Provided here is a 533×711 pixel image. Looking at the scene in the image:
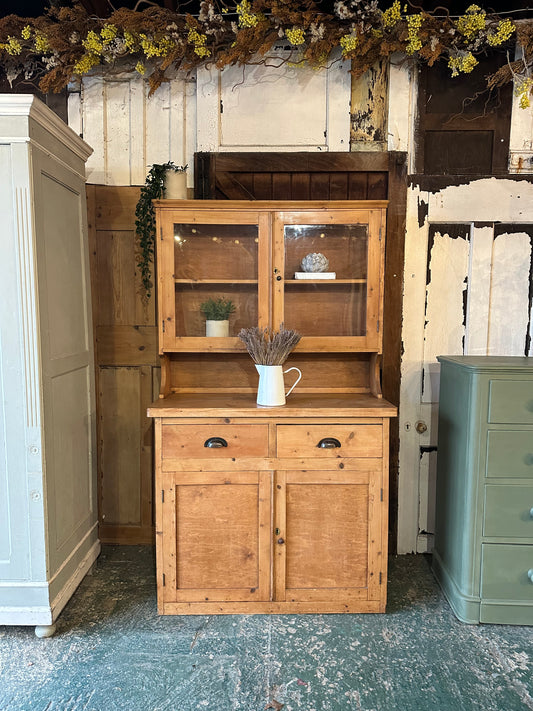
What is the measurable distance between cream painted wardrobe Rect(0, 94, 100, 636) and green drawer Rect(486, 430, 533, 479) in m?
1.84

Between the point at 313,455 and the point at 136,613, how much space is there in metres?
1.04

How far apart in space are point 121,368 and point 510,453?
6.41ft

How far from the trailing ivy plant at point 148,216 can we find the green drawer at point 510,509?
191 centimetres

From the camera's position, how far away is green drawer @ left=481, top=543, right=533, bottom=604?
2.09 metres

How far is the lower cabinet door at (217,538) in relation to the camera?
212cm

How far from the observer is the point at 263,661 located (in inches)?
73.6

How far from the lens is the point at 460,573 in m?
2.15

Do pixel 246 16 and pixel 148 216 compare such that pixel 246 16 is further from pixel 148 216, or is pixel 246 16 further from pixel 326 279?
pixel 326 279

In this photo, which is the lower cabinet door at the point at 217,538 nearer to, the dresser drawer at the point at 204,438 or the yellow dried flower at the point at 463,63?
the dresser drawer at the point at 204,438

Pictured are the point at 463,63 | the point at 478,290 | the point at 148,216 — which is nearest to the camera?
the point at 463,63

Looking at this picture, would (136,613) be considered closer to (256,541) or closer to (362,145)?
(256,541)

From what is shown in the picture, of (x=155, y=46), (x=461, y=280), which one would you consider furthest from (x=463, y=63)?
(x=155, y=46)

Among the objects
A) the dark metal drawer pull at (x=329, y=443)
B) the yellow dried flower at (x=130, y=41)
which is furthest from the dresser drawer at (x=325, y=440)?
the yellow dried flower at (x=130, y=41)

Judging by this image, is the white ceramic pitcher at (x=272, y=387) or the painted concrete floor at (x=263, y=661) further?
the white ceramic pitcher at (x=272, y=387)
